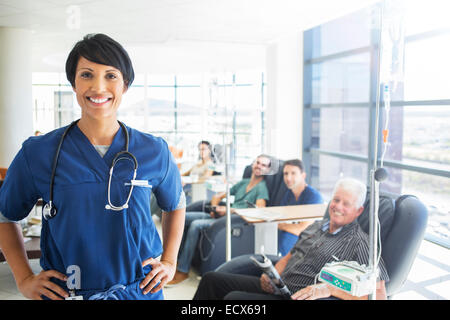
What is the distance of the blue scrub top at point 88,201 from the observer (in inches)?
36.0

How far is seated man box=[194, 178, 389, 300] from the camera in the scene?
5.45 ft

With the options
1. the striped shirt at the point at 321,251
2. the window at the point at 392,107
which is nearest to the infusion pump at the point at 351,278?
the striped shirt at the point at 321,251

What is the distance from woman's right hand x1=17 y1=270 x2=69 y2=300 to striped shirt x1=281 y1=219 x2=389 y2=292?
1055 mm

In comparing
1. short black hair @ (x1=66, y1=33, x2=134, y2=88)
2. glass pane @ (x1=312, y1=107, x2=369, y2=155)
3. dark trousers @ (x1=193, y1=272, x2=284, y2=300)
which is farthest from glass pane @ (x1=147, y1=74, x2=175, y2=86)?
glass pane @ (x1=312, y1=107, x2=369, y2=155)

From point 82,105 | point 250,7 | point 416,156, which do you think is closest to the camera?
point 82,105

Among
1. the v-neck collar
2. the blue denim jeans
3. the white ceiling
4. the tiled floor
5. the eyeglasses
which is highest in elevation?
the white ceiling

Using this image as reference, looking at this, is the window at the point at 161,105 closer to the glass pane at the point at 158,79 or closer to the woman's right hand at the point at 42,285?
the glass pane at the point at 158,79

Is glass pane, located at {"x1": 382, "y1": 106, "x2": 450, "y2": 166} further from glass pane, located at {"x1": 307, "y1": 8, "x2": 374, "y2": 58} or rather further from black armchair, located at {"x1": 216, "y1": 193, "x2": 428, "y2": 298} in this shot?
glass pane, located at {"x1": 307, "y1": 8, "x2": 374, "y2": 58}

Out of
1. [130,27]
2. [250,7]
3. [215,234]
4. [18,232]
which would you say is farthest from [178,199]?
[215,234]

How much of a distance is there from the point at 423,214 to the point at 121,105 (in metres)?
1.28

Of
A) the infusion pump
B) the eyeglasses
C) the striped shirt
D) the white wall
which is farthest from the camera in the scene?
the white wall

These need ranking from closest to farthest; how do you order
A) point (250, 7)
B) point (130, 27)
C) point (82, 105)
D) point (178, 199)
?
point (82, 105)
point (178, 199)
point (130, 27)
point (250, 7)
